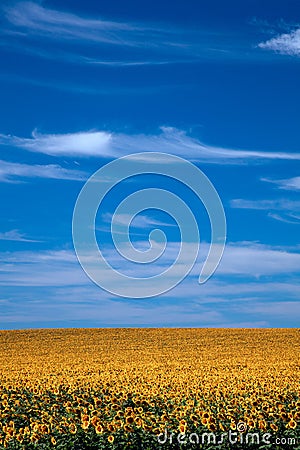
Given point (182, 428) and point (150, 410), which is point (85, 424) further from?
point (150, 410)

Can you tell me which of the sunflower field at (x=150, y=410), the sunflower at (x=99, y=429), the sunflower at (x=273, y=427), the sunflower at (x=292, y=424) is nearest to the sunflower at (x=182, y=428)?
the sunflower field at (x=150, y=410)

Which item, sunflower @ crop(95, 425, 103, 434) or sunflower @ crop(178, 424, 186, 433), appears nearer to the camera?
sunflower @ crop(95, 425, 103, 434)

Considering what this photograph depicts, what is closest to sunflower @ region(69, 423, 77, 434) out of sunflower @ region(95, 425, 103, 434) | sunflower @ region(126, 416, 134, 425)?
sunflower @ region(95, 425, 103, 434)

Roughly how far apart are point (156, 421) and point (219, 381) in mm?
6524

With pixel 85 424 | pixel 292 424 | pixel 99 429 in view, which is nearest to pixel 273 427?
pixel 292 424

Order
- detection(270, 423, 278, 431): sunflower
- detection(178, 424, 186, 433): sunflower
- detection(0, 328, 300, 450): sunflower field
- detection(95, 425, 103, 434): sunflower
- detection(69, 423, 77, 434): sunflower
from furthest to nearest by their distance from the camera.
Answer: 1. detection(69, 423, 77, 434): sunflower
2. detection(270, 423, 278, 431): sunflower
3. detection(0, 328, 300, 450): sunflower field
4. detection(178, 424, 186, 433): sunflower
5. detection(95, 425, 103, 434): sunflower

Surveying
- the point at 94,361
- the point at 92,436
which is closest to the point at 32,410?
the point at 92,436

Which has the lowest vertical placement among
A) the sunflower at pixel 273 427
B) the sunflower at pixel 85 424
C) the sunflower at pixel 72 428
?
the sunflower at pixel 72 428

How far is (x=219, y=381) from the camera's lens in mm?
19031

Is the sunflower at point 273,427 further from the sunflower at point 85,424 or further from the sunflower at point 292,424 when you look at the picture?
the sunflower at point 85,424

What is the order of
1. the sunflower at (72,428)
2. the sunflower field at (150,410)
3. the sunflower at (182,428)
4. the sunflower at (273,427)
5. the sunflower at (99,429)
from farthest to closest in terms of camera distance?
the sunflower at (72,428) < the sunflower at (273,427) < the sunflower field at (150,410) < the sunflower at (182,428) < the sunflower at (99,429)

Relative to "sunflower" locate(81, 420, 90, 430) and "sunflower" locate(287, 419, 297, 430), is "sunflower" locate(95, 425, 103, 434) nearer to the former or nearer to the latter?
"sunflower" locate(81, 420, 90, 430)

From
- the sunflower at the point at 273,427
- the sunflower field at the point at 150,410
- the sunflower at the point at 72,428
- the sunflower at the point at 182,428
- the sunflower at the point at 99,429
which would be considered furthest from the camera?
the sunflower at the point at 72,428

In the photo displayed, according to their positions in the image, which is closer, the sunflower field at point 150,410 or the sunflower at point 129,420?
the sunflower field at point 150,410
